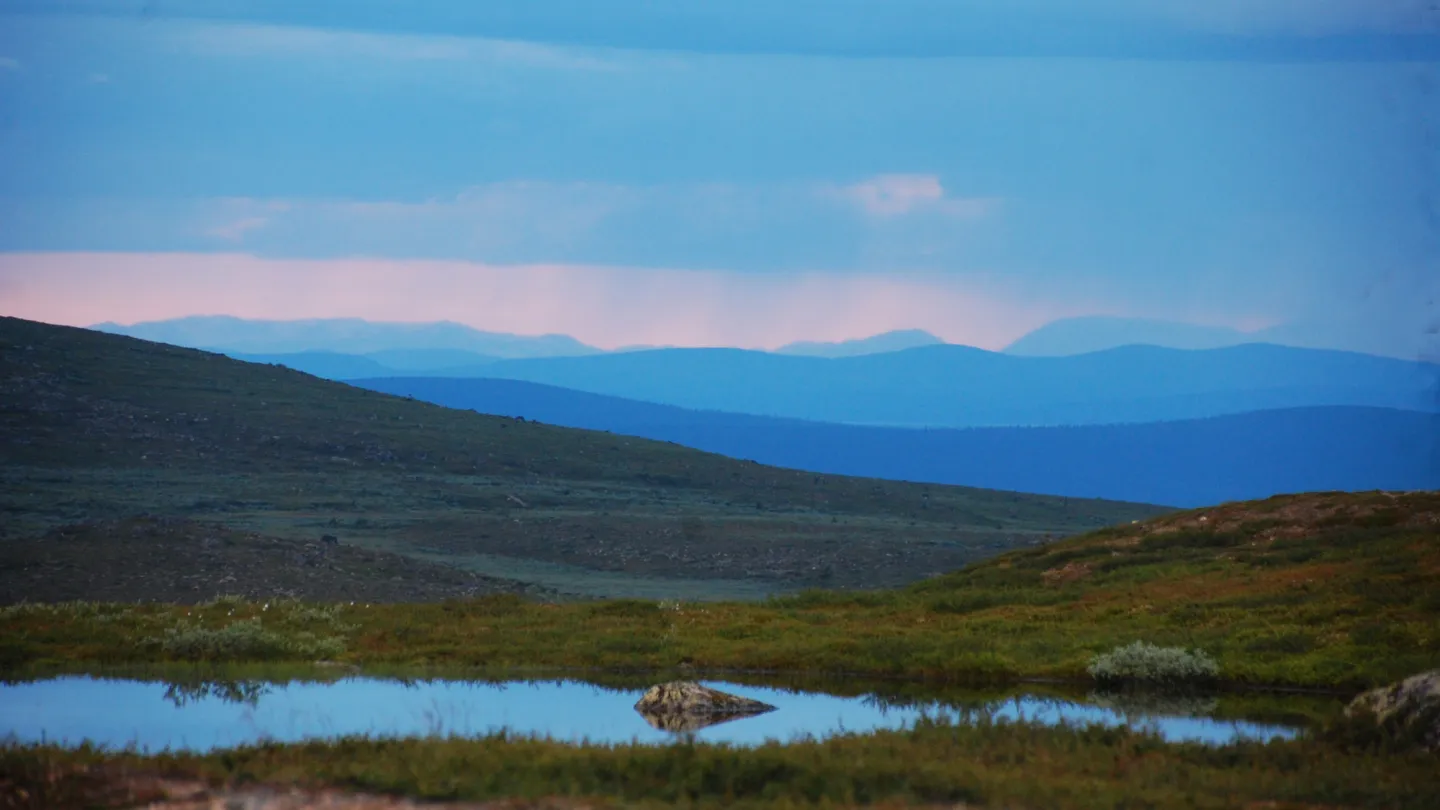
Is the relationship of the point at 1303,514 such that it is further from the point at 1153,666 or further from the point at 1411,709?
the point at 1411,709

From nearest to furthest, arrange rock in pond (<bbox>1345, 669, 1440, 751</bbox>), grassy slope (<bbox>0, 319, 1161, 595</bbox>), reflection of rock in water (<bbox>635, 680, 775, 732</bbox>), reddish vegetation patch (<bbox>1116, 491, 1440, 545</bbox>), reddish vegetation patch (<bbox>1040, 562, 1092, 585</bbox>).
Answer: rock in pond (<bbox>1345, 669, 1440, 751</bbox>) < reflection of rock in water (<bbox>635, 680, 775, 732</bbox>) < reddish vegetation patch (<bbox>1040, 562, 1092, 585</bbox>) < reddish vegetation patch (<bbox>1116, 491, 1440, 545</bbox>) < grassy slope (<bbox>0, 319, 1161, 595</bbox>)

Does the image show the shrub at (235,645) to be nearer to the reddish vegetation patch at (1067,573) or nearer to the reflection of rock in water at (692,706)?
the reflection of rock in water at (692,706)

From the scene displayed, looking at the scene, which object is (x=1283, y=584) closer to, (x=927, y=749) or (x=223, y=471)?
(x=927, y=749)

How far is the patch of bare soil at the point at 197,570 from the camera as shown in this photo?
4675cm

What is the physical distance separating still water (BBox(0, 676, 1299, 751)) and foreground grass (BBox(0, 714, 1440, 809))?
5.44 feet

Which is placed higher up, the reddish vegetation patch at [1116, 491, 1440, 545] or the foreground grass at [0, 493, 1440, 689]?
the reddish vegetation patch at [1116, 491, 1440, 545]

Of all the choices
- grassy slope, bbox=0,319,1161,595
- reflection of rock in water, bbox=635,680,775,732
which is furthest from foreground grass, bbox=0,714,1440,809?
grassy slope, bbox=0,319,1161,595

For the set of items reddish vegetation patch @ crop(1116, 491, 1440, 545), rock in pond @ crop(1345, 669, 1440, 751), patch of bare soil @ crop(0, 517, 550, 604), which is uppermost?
reddish vegetation patch @ crop(1116, 491, 1440, 545)

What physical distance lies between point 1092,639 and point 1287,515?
16.3 metres

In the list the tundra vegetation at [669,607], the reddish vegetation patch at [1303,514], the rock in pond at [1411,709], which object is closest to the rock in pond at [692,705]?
the tundra vegetation at [669,607]

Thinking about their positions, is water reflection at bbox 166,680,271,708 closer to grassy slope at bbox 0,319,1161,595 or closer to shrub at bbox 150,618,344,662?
shrub at bbox 150,618,344,662

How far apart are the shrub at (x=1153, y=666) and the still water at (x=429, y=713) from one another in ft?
4.71

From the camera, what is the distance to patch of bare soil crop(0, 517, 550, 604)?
46.8 meters

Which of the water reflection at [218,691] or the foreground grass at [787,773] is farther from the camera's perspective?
the water reflection at [218,691]
